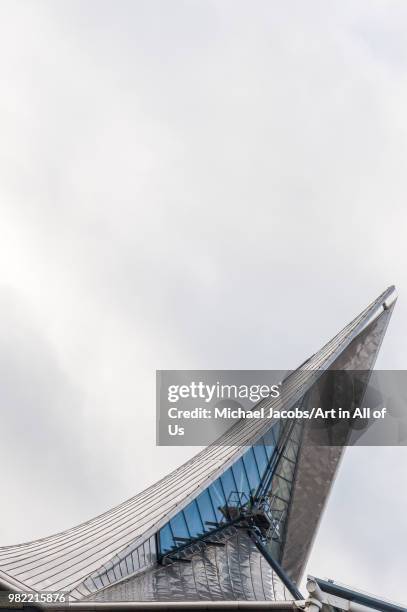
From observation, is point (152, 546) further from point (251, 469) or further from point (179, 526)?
point (251, 469)

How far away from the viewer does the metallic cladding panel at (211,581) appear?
24.2 metres

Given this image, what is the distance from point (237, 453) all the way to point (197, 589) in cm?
1362

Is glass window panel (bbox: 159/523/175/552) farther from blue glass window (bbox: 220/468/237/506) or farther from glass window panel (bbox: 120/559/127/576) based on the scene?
blue glass window (bbox: 220/468/237/506)

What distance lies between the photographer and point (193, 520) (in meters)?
36.0

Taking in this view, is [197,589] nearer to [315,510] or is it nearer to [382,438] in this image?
[315,510]

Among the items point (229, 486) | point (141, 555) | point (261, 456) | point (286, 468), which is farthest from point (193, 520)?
point (286, 468)

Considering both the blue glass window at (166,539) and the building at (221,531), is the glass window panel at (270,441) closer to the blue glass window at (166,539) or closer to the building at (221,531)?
the building at (221,531)

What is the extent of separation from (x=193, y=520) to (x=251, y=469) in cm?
896

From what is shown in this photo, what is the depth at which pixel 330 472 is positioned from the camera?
185ft

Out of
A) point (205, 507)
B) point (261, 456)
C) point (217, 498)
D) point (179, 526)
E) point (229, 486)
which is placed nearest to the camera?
point (179, 526)

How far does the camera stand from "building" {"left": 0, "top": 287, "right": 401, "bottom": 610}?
23.8 m

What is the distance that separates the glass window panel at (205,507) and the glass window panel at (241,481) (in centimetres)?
355

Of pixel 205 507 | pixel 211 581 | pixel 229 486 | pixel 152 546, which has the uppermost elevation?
pixel 229 486

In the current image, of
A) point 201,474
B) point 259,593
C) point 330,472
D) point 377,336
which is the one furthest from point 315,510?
point 259,593
